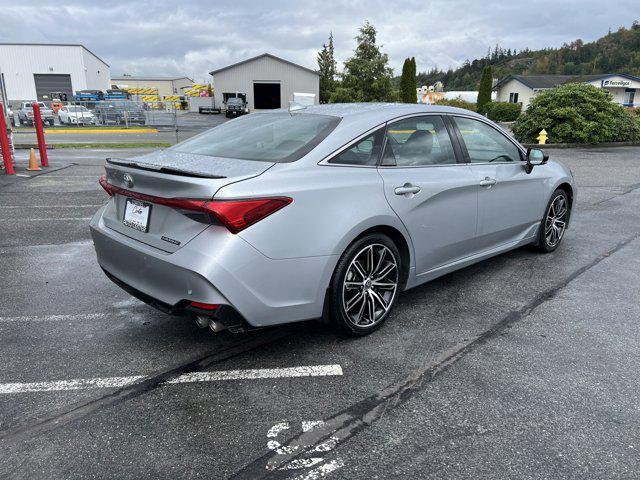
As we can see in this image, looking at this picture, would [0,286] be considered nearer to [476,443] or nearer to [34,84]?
[476,443]

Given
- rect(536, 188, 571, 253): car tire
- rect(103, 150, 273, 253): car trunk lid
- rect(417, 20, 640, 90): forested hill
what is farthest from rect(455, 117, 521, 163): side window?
rect(417, 20, 640, 90): forested hill

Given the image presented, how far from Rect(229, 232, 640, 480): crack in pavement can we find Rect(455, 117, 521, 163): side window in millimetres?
1530

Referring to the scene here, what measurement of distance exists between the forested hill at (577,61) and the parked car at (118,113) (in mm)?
96781

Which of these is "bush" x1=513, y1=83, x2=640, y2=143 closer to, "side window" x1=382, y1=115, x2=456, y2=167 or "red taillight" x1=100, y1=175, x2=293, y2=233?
"side window" x1=382, y1=115, x2=456, y2=167

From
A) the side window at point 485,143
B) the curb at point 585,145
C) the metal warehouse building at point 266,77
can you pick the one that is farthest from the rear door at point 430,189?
the metal warehouse building at point 266,77

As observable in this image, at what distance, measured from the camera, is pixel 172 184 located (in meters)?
2.78

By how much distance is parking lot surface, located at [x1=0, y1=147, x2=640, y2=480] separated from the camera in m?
2.31

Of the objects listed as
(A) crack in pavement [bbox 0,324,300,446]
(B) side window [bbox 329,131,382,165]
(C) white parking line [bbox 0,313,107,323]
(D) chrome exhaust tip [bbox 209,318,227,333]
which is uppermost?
(B) side window [bbox 329,131,382,165]

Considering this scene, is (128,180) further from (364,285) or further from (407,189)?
(407,189)

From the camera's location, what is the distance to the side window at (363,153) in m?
3.28

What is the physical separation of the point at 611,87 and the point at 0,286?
72713mm

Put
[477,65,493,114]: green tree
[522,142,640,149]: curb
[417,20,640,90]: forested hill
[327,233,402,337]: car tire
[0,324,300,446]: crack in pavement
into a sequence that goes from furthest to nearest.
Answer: [417,20,640,90]: forested hill
[477,65,493,114]: green tree
[522,142,640,149]: curb
[327,233,402,337]: car tire
[0,324,300,446]: crack in pavement

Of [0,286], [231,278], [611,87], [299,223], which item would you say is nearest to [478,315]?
[299,223]

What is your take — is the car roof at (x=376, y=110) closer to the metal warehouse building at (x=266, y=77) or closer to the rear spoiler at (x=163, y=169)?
the rear spoiler at (x=163, y=169)
